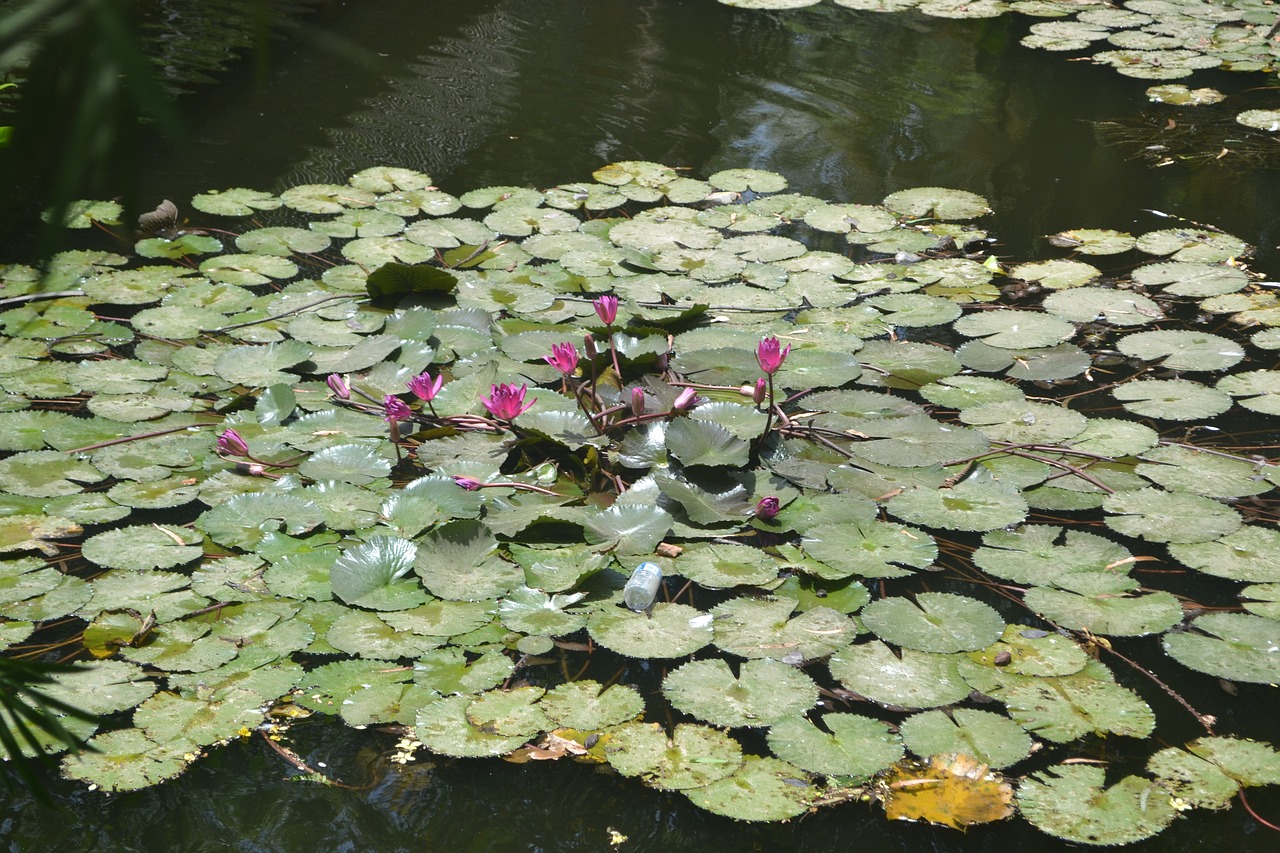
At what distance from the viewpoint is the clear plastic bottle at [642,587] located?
6.40ft

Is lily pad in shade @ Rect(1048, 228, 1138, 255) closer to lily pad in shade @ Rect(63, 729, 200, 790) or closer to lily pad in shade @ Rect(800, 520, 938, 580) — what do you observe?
lily pad in shade @ Rect(800, 520, 938, 580)

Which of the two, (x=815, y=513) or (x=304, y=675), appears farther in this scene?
(x=815, y=513)

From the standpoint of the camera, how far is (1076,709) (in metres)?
1.74

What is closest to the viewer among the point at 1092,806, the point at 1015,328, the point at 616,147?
the point at 1092,806

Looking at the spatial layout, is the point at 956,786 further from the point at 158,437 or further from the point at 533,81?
the point at 533,81

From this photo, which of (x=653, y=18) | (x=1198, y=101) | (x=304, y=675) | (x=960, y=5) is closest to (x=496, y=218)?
(x=304, y=675)

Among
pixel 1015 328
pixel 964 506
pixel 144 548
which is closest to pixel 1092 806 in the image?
pixel 964 506

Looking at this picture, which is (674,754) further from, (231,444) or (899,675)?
(231,444)

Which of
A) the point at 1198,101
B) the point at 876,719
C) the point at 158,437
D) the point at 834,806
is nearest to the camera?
the point at 834,806

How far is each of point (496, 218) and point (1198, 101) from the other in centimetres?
329

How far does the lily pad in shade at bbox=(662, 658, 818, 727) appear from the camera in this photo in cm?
172

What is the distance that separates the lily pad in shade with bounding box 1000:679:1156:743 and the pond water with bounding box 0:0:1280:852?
0.09 meters

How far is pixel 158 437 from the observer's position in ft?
8.07

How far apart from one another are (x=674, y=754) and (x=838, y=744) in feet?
0.86
